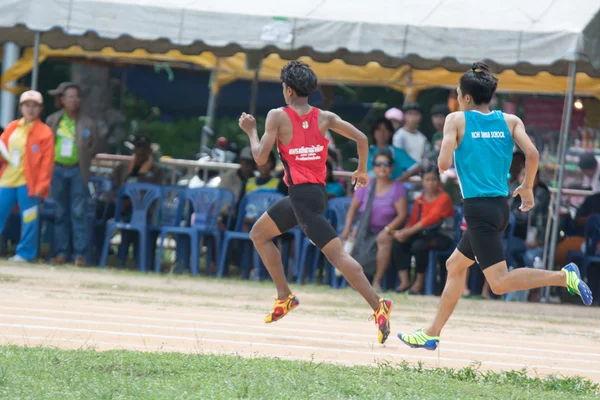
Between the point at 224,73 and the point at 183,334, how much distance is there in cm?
1203

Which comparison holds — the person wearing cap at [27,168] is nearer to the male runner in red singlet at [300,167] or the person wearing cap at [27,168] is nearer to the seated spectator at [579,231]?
the male runner in red singlet at [300,167]

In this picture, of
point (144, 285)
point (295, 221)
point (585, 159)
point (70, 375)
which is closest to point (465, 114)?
point (295, 221)

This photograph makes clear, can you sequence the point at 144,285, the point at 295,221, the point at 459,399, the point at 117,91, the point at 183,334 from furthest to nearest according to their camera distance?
the point at 117,91 < the point at 144,285 < the point at 295,221 < the point at 183,334 < the point at 459,399

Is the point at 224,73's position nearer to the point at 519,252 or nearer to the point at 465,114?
the point at 519,252

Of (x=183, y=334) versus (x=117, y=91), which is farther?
(x=117, y=91)

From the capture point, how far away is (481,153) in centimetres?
741

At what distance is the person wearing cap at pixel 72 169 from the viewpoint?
14242 mm

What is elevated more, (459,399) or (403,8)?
(403,8)

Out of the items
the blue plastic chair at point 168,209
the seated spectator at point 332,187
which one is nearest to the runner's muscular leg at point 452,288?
the seated spectator at point 332,187

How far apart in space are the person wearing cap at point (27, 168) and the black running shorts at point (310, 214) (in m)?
5.81

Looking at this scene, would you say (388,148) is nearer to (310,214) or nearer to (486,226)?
(310,214)

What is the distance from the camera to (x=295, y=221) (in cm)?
887

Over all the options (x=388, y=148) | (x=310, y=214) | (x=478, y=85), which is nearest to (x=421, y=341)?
(x=310, y=214)

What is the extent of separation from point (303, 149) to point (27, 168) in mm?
6163
